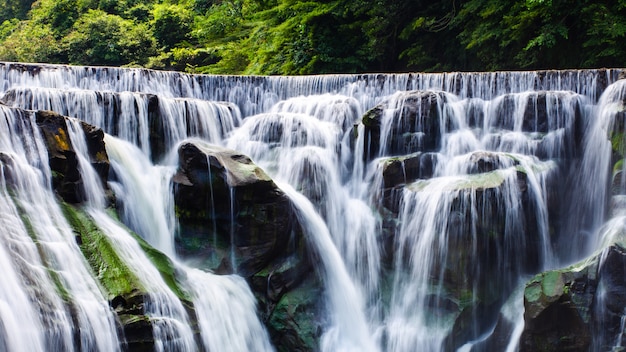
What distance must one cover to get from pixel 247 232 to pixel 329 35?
11.2 meters

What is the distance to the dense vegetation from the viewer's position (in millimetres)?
15258

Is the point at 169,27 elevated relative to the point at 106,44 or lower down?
elevated

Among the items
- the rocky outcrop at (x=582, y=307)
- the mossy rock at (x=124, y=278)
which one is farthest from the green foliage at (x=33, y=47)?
Answer: the rocky outcrop at (x=582, y=307)

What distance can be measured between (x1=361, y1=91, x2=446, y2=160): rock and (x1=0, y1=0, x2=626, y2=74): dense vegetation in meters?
4.85

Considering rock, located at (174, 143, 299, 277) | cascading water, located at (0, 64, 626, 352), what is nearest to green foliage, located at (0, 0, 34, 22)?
cascading water, located at (0, 64, 626, 352)

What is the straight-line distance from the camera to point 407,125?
1159cm

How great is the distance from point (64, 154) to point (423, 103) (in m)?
6.52

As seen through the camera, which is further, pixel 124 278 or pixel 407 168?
→ pixel 407 168

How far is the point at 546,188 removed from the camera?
10273mm

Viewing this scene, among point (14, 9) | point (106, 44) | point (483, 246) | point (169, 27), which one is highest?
point (14, 9)

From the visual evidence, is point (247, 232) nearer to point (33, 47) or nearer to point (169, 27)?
point (169, 27)

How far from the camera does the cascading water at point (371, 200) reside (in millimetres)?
8109

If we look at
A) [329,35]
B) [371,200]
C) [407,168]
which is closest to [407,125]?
[407,168]

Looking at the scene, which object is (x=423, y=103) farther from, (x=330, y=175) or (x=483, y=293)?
(x=483, y=293)
